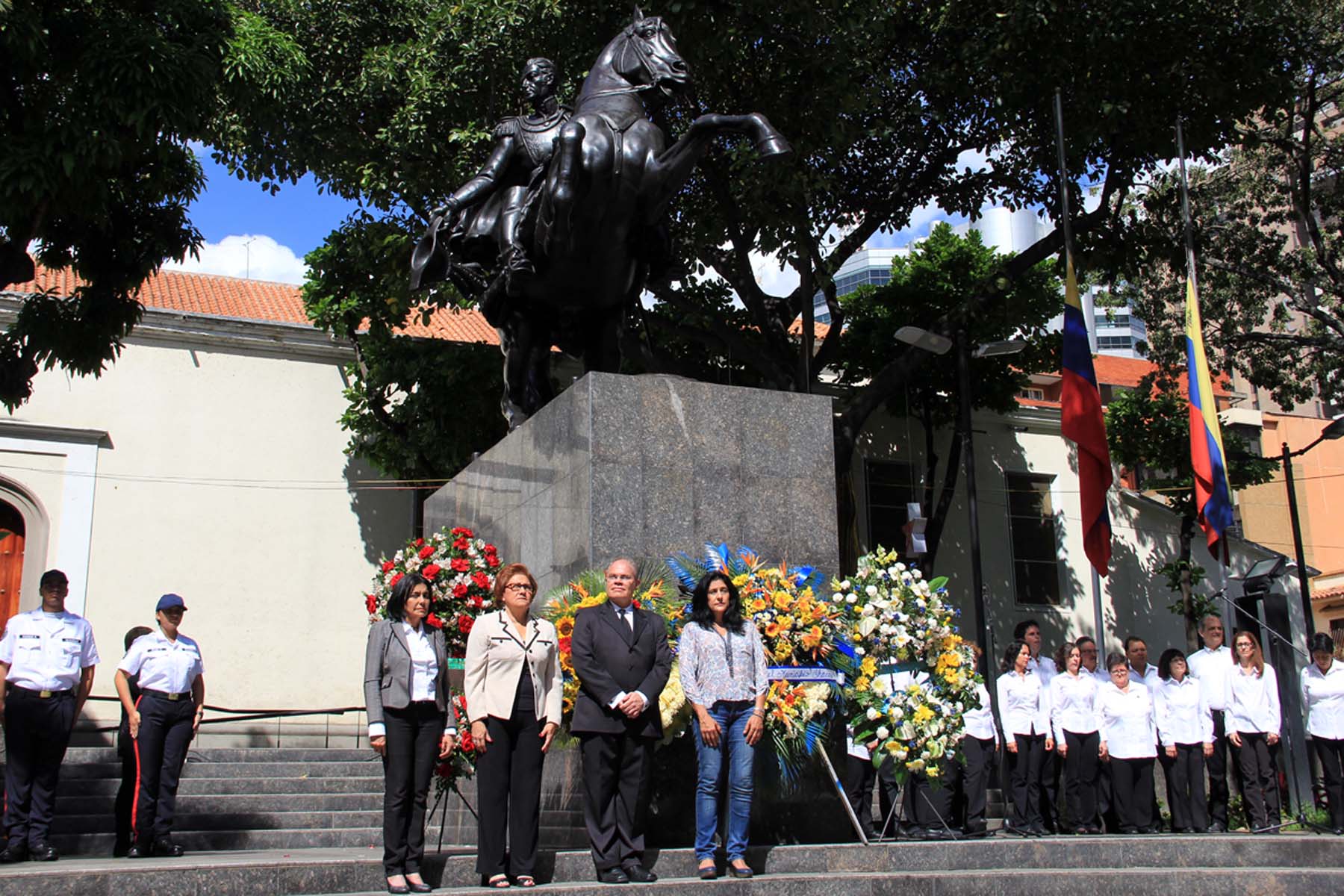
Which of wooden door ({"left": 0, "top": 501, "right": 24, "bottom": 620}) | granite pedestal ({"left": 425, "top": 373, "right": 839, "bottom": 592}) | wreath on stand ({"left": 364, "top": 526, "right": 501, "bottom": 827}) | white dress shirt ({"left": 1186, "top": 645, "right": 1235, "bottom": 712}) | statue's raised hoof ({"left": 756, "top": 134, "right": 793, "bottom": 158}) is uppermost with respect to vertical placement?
statue's raised hoof ({"left": 756, "top": 134, "right": 793, "bottom": 158})

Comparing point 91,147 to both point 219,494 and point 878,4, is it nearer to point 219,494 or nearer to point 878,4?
point 878,4

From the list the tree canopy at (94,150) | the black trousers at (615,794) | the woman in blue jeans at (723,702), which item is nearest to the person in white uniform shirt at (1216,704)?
the woman in blue jeans at (723,702)

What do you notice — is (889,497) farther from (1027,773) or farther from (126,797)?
(126,797)

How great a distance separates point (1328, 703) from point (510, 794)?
6786 mm

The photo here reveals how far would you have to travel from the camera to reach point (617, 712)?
6.30 meters

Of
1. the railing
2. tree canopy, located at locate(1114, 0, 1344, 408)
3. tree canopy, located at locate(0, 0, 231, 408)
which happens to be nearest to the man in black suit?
tree canopy, located at locate(0, 0, 231, 408)

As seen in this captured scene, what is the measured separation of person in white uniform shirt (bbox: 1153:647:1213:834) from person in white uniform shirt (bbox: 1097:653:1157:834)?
0.14m

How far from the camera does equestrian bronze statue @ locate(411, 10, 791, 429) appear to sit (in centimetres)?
844

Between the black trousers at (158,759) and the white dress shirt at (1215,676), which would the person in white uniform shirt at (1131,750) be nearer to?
the white dress shirt at (1215,676)

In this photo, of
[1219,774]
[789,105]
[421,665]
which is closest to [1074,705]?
[1219,774]

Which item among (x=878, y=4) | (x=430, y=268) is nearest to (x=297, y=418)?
(x=878, y=4)

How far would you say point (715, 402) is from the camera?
325 inches

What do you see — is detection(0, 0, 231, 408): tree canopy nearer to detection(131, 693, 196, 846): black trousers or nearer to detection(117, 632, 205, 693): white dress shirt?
detection(117, 632, 205, 693): white dress shirt

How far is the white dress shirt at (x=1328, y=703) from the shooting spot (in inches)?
388
